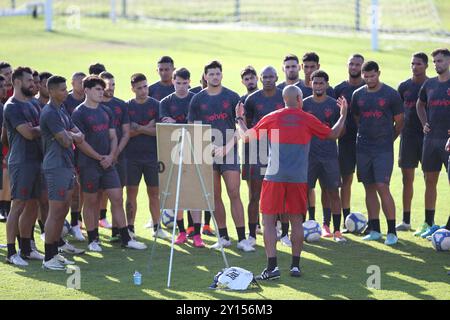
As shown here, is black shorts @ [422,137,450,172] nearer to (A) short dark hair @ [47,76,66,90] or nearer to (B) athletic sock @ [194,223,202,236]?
(B) athletic sock @ [194,223,202,236]

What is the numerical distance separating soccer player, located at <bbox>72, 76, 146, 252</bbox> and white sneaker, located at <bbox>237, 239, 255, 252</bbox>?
1.24m

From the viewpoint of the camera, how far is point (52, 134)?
36.8 feet

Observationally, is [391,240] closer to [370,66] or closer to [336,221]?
[336,221]

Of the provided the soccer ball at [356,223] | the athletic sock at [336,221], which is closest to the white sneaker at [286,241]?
the athletic sock at [336,221]

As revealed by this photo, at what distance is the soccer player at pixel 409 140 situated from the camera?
13.7 meters

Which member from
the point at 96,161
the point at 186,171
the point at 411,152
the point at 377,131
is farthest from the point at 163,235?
the point at 411,152

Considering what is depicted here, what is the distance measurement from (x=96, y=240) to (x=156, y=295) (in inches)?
110

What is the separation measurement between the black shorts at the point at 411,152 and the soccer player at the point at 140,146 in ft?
11.5

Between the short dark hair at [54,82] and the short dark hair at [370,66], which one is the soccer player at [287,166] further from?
the short dark hair at [54,82]

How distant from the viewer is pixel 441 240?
40.1ft

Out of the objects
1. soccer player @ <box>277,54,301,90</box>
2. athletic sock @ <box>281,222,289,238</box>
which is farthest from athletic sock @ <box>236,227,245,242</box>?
soccer player @ <box>277,54,301,90</box>

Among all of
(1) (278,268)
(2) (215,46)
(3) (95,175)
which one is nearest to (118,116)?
(3) (95,175)

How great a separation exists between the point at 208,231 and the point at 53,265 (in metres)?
2.94

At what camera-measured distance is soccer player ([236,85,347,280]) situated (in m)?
10.7
